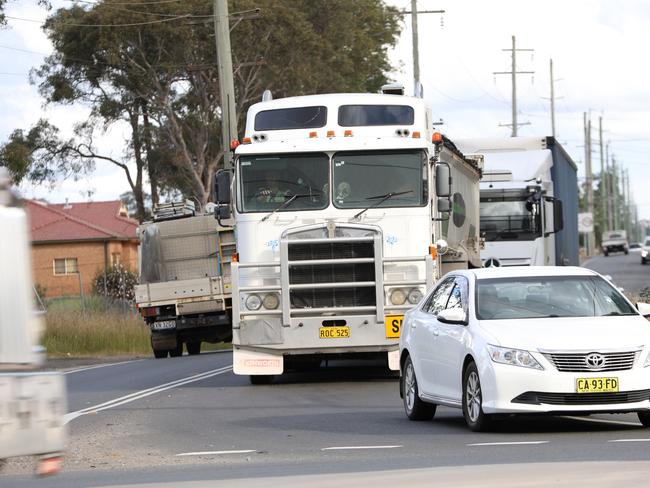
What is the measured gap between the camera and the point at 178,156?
50000 mm

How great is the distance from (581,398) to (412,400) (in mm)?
2816

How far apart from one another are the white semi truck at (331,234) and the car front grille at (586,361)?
702 cm

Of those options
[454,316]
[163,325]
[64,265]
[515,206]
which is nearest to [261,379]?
[454,316]

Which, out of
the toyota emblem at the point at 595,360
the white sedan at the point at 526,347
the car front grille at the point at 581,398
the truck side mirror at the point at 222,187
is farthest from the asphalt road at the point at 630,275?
the toyota emblem at the point at 595,360

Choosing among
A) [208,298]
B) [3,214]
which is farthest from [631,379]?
[208,298]

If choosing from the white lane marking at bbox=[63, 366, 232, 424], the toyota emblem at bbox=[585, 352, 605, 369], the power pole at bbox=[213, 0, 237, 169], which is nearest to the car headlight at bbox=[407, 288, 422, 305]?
the white lane marking at bbox=[63, 366, 232, 424]

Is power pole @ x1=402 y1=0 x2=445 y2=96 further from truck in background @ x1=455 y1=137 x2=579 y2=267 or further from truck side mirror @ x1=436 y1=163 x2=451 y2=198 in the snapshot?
truck side mirror @ x1=436 y1=163 x2=451 y2=198

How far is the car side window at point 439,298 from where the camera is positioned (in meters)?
14.9

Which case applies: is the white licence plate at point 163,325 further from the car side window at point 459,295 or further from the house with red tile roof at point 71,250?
the house with red tile roof at point 71,250

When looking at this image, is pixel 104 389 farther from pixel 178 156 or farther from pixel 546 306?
pixel 178 156

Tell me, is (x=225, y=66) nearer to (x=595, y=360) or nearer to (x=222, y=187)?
(x=222, y=187)

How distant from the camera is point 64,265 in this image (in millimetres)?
82500

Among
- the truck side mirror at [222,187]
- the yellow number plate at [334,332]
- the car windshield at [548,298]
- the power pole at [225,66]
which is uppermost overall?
the power pole at [225,66]

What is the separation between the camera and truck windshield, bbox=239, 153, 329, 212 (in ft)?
66.2
